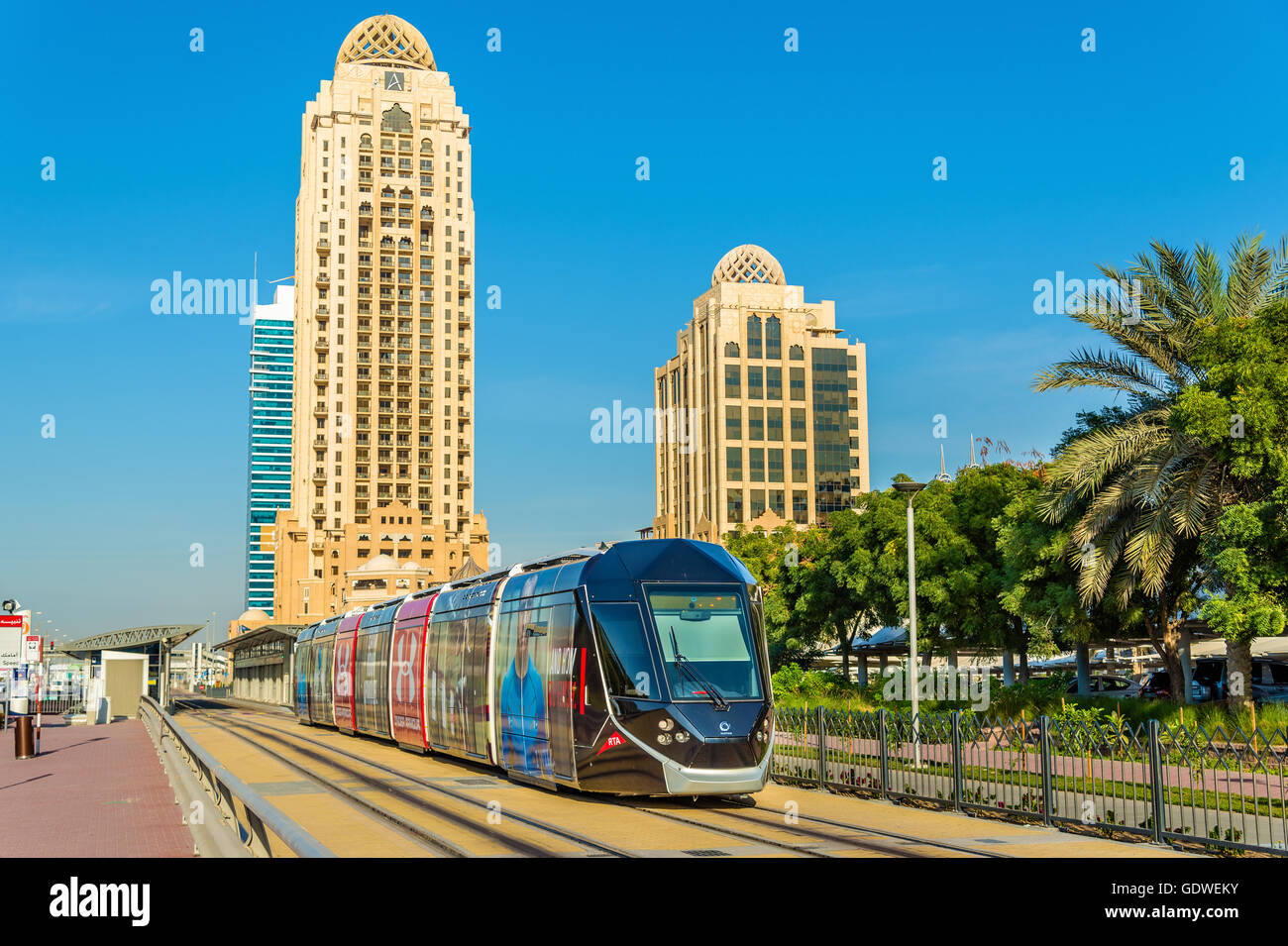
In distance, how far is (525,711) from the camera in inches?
773

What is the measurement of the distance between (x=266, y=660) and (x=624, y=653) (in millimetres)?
71257

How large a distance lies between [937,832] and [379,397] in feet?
494

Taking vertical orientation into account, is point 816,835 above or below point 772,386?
below

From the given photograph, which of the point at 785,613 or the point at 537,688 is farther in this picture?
the point at 785,613

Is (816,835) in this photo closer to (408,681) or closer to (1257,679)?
(408,681)

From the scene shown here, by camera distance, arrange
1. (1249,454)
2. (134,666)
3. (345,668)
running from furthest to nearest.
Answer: (134,666) → (345,668) → (1249,454)

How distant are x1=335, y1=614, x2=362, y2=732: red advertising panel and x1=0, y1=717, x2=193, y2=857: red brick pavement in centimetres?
558

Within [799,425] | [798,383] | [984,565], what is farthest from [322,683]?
[798,383]

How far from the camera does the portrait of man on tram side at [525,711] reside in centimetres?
1884

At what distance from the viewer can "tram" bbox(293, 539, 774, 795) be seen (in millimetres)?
16312

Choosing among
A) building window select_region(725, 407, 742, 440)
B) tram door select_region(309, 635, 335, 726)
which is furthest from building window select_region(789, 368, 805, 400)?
tram door select_region(309, 635, 335, 726)

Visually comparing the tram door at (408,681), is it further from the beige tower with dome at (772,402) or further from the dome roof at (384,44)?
the dome roof at (384,44)

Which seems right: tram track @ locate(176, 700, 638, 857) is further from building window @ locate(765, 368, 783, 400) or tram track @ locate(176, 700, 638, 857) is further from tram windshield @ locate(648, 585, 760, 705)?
building window @ locate(765, 368, 783, 400)
